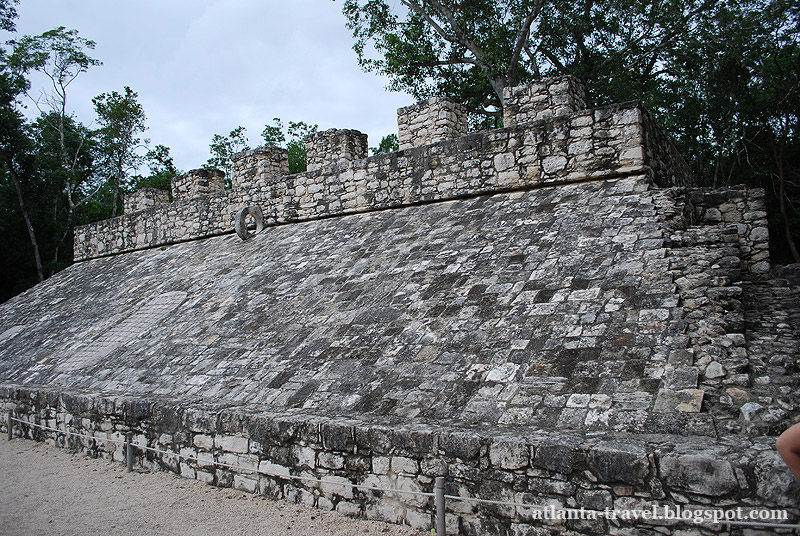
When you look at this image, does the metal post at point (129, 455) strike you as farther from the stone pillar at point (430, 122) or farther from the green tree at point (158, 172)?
the green tree at point (158, 172)

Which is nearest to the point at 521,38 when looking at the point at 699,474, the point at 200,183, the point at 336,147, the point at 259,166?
the point at 336,147

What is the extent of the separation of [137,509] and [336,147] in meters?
6.28

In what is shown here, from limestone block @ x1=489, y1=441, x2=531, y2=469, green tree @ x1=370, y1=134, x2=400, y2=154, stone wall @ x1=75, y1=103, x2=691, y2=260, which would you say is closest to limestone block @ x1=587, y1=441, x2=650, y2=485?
limestone block @ x1=489, y1=441, x2=531, y2=469

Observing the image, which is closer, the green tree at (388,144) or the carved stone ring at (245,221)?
the carved stone ring at (245,221)

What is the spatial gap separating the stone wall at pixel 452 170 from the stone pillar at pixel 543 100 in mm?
207

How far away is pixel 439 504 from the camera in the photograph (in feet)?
11.5

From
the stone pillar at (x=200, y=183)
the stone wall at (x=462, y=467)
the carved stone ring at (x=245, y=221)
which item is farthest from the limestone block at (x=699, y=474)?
the stone pillar at (x=200, y=183)

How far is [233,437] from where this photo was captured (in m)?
4.86

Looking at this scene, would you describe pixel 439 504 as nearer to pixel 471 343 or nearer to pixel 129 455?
pixel 471 343

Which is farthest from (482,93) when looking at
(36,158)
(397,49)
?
(36,158)

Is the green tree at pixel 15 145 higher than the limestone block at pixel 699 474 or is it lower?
higher

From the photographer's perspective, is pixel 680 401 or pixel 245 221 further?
pixel 245 221

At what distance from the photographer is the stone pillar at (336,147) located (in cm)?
938

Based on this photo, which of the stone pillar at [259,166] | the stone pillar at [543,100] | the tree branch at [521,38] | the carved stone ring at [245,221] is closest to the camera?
the stone pillar at [543,100]
